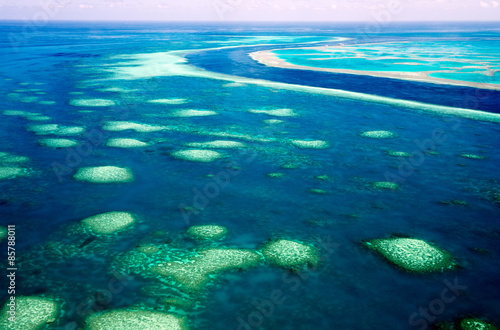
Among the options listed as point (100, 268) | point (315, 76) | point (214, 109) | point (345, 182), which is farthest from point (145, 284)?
point (315, 76)

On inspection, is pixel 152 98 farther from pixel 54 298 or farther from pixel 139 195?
pixel 54 298

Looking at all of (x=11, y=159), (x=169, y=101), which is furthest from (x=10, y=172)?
(x=169, y=101)

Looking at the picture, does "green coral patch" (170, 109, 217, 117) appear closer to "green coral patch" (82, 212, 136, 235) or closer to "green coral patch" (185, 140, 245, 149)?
"green coral patch" (185, 140, 245, 149)

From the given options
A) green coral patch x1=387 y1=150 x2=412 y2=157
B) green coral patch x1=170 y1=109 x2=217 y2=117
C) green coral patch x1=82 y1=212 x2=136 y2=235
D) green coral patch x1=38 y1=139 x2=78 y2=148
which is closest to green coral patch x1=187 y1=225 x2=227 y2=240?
green coral patch x1=82 y1=212 x2=136 y2=235

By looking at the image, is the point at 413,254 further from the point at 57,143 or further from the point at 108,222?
the point at 57,143

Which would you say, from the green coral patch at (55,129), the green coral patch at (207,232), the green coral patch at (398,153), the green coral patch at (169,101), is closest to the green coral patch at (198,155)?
the green coral patch at (207,232)

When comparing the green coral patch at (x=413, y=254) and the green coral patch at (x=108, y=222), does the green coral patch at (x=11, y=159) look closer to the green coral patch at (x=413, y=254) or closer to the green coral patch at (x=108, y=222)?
the green coral patch at (x=108, y=222)
